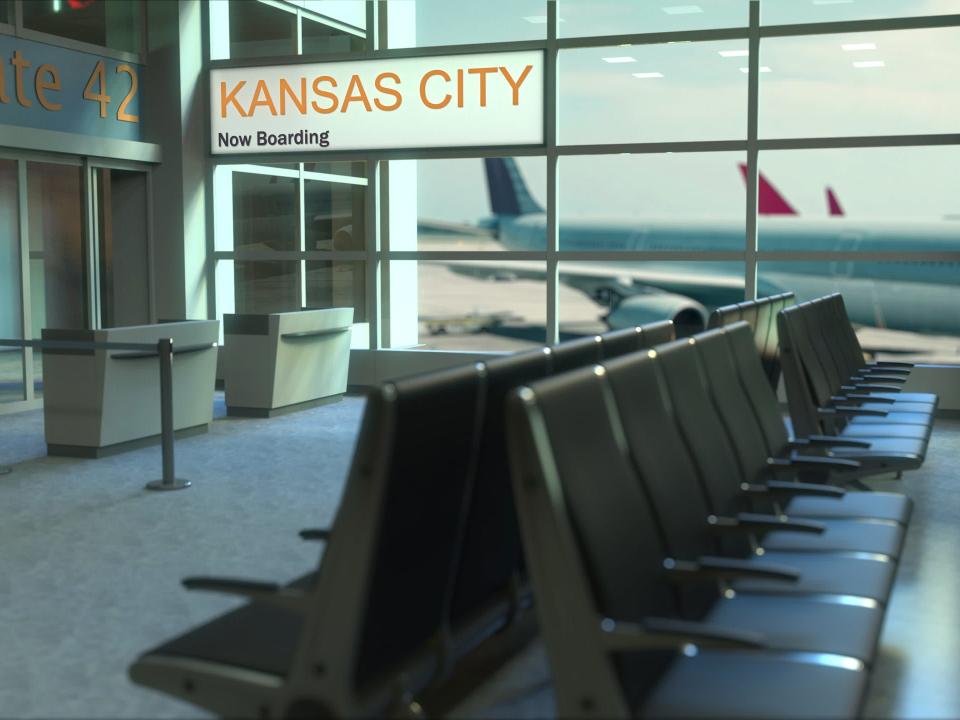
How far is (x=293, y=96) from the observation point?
9.62 meters

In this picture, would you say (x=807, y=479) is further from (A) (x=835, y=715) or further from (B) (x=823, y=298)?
(A) (x=835, y=715)

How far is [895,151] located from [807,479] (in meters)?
4.81

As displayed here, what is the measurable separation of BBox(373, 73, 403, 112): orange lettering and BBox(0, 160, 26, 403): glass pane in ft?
9.62

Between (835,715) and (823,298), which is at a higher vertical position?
(823,298)

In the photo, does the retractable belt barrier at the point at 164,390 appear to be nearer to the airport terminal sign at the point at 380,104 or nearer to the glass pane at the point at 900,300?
the airport terminal sign at the point at 380,104

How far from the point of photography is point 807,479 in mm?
4500

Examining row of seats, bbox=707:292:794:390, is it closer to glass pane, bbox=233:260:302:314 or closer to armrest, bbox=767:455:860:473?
armrest, bbox=767:455:860:473

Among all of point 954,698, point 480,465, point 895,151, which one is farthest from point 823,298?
point 480,465

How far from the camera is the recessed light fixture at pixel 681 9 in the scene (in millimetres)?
8812

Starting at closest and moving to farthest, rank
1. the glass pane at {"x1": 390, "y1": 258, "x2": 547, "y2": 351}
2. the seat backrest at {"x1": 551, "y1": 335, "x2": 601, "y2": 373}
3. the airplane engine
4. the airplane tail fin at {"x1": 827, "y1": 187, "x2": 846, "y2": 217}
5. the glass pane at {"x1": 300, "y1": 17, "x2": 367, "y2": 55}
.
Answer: the seat backrest at {"x1": 551, "y1": 335, "x2": 601, "y2": 373}, the glass pane at {"x1": 300, "y1": 17, "x2": 367, "y2": 55}, the airplane engine, the glass pane at {"x1": 390, "y1": 258, "x2": 547, "y2": 351}, the airplane tail fin at {"x1": 827, "y1": 187, "x2": 846, "y2": 217}

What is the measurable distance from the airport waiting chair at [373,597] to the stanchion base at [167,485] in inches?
137

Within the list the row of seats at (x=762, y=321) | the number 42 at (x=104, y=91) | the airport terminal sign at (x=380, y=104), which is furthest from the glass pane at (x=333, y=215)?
the row of seats at (x=762, y=321)

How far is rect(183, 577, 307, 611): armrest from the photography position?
6.43 feet

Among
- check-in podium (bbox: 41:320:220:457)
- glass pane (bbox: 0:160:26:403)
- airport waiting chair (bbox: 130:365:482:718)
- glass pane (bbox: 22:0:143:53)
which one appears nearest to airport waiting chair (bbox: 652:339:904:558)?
airport waiting chair (bbox: 130:365:482:718)
